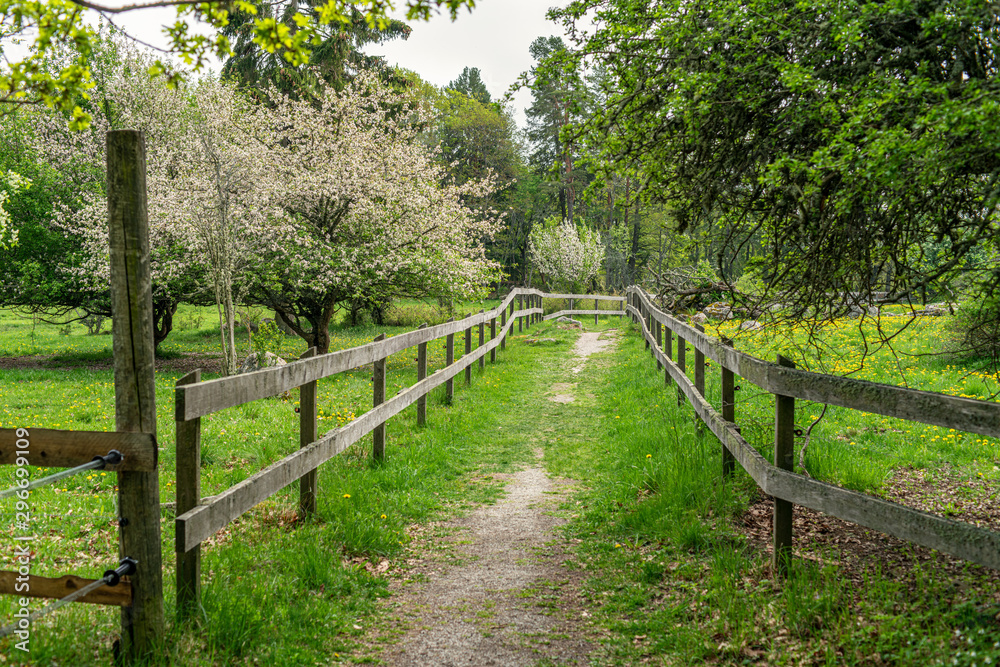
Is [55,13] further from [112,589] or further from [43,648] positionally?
[43,648]

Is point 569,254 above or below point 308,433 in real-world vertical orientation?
above

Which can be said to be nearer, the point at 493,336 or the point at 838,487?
the point at 838,487

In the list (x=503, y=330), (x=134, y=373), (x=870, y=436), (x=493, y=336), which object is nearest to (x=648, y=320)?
(x=503, y=330)

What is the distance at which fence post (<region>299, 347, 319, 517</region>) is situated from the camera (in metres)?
4.84

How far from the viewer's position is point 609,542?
195 inches

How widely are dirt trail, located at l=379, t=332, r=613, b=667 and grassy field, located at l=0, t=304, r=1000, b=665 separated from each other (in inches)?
7.4

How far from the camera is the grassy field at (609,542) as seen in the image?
3191 millimetres

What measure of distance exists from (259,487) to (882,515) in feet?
11.2

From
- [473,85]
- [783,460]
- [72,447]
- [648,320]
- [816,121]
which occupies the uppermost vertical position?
[473,85]

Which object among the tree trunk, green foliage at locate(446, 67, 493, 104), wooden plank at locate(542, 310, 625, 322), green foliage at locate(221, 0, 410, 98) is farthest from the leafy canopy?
green foliage at locate(446, 67, 493, 104)

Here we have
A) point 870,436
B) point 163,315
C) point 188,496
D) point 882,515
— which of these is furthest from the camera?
point 163,315

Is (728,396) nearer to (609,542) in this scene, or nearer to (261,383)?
(609,542)

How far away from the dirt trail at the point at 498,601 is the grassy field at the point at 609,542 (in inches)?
7.4

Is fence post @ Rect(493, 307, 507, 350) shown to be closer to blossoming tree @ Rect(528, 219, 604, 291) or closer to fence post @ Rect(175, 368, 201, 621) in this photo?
fence post @ Rect(175, 368, 201, 621)
